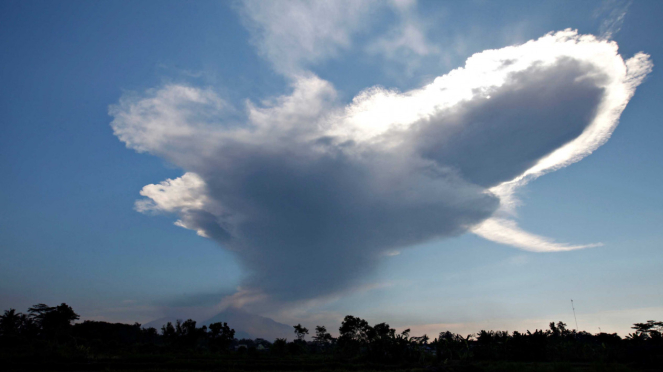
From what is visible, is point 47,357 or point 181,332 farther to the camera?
point 181,332

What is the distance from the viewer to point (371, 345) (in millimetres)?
60875

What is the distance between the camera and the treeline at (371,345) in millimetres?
48281

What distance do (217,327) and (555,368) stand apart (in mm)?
80461

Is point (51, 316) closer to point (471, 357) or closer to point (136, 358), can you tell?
point (136, 358)

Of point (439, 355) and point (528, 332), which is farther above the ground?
point (528, 332)

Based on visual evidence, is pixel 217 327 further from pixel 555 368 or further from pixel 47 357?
pixel 555 368

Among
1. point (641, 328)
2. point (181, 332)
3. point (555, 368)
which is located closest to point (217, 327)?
point (181, 332)

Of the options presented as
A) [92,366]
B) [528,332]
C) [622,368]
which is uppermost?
[528,332]

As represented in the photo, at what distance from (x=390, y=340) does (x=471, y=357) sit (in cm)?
1290

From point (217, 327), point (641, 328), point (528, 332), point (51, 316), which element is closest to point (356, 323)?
point (217, 327)

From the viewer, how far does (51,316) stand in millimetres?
95812

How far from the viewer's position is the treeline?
48281 millimetres

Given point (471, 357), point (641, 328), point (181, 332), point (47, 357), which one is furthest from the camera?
point (181, 332)

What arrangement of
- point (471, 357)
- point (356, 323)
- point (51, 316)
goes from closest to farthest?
point (471, 357), point (51, 316), point (356, 323)
